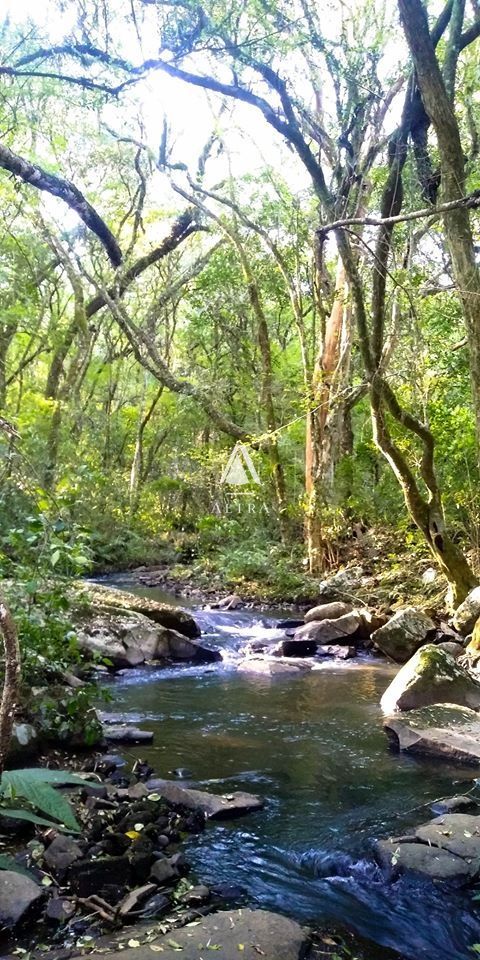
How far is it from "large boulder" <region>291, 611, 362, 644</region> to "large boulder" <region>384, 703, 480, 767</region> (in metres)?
4.25

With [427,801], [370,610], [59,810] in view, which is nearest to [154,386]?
[370,610]

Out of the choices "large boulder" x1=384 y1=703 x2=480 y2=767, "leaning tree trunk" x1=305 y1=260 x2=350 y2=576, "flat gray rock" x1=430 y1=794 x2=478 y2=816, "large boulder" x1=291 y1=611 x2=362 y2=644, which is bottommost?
"flat gray rock" x1=430 y1=794 x2=478 y2=816

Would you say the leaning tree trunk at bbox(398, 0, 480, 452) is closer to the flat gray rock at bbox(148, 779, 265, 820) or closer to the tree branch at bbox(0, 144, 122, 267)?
the flat gray rock at bbox(148, 779, 265, 820)

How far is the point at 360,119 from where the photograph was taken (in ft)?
35.0

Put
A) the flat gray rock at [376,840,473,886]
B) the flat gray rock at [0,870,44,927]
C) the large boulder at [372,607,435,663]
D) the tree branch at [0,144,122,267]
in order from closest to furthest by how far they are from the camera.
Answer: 1. the flat gray rock at [0,870,44,927]
2. the flat gray rock at [376,840,473,886]
3. the tree branch at [0,144,122,267]
4. the large boulder at [372,607,435,663]

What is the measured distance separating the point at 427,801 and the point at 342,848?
1.06m

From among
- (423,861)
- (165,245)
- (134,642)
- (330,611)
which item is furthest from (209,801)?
(165,245)

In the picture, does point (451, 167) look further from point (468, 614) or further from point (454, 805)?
point (468, 614)

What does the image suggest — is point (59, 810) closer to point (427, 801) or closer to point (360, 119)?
point (427, 801)

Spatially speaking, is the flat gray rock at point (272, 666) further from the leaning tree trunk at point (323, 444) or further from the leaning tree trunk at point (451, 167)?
the leaning tree trunk at point (323, 444)

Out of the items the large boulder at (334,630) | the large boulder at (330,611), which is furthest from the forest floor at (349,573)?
the large boulder at (334,630)

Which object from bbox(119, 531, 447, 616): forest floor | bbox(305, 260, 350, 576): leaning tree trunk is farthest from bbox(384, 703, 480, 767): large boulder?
bbox(305, 260, 350, 576): leaning tree trunk

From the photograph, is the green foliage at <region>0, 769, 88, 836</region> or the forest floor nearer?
the green foliage at <region>0, 769, 88, 836</region>

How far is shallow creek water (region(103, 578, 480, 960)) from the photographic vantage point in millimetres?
3955
